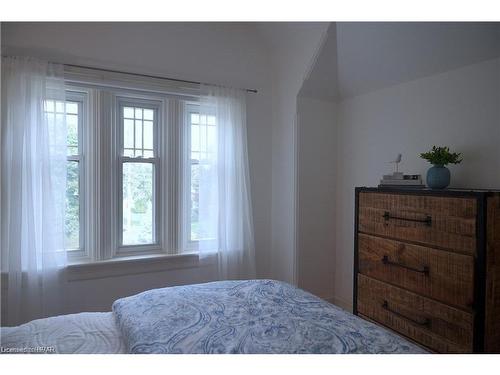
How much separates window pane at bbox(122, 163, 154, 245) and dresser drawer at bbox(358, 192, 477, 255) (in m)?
1.87

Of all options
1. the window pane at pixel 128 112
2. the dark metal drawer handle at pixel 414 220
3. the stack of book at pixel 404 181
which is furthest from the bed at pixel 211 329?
the window pane at pixel 128 112

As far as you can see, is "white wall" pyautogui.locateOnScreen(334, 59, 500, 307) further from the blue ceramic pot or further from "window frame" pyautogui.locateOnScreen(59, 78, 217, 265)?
"window frame" pyautogui.locateOnScreen(59, 78, 217, 265)

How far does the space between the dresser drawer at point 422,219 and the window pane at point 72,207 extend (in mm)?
2296

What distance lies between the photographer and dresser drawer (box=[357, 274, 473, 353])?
173 centimetres

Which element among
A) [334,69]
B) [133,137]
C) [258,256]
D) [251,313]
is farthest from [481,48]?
[133,137]

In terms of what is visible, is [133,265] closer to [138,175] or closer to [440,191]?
[138,175]

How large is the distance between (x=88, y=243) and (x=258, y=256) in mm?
1626

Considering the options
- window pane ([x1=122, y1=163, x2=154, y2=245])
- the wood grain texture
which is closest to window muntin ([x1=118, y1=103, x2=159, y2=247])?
window pane ([x1=122, y1=163, x2=154, y2=245])

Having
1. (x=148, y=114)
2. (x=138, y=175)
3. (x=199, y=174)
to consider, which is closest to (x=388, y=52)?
(x=199, y=174)

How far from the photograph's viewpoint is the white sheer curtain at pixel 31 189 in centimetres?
236

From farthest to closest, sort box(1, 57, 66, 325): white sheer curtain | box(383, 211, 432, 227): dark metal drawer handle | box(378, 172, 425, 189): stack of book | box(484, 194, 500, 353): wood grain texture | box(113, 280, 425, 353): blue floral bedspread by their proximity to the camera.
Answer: box(1, 57, 66, 325): white sheer curtain
box(378, 172, 425, 189): stack of book
box(383, 211, 432, 227): dark metal drawer handle
box(484, 194, 500, 353): wood grain texture
box(113, 280, 425, 353): blue floral bedspread

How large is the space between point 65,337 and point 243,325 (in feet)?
2.40

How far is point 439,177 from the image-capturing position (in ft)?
6.89

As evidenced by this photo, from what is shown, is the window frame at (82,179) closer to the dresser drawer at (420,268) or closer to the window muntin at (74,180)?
the window muntin at (74,180)
